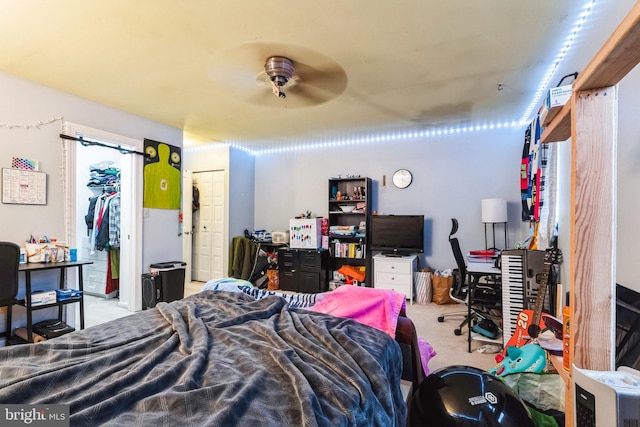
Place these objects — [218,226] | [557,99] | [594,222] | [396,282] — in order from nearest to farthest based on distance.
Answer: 1. [594,222]
2. [557,99]
3. [396,282]
4. [218,226]

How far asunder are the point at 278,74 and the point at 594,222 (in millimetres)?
2136

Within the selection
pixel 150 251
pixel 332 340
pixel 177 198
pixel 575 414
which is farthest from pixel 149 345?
pixel 177 198

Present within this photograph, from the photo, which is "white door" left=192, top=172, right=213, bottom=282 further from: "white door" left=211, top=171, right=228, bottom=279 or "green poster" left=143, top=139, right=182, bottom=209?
"green poster" left=143, top=139, right=182, bottom=209

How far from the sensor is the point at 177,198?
4.28m

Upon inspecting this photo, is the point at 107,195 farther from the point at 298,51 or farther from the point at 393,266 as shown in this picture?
the point at 393,266

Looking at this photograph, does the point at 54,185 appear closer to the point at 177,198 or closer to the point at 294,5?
the point at 177,198

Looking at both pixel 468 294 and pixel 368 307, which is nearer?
pixel 368 307

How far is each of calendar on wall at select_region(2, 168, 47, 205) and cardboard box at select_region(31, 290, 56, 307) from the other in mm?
839

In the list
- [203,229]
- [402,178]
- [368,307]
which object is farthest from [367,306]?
[203,229]

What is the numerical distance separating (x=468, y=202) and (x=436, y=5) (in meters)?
3.15

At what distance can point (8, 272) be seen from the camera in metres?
2.30

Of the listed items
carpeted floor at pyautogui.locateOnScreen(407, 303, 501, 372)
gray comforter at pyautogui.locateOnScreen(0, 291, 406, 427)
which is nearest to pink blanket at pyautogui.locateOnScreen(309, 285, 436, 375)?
gray comforter at pyautogui.locateOnScreen(0, 291, 406, 427)

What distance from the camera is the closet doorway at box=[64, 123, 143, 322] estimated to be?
3.12 meters

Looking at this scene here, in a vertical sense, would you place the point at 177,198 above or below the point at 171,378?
above
